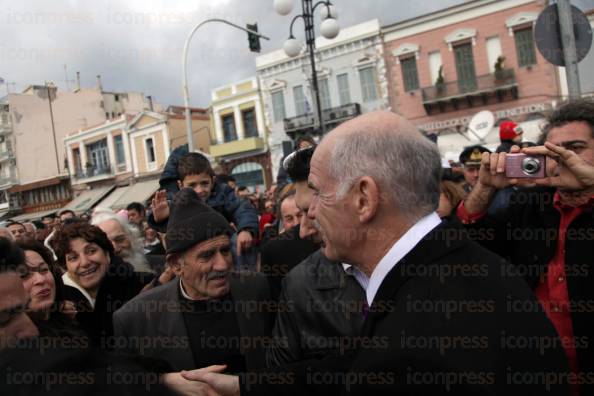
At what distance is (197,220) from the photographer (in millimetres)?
2791

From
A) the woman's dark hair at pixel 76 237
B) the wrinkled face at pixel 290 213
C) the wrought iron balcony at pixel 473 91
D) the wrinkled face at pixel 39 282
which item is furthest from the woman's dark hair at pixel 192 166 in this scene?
the wrought iron balcony at pixel 473 91

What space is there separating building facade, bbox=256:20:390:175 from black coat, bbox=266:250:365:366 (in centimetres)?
2077

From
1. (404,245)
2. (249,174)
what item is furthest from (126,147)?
(404,245)

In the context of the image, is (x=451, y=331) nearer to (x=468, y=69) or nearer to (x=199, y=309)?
(x=199, y=309)

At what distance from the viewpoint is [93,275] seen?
3387 mm

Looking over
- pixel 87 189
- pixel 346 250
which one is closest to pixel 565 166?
pixel 346 250

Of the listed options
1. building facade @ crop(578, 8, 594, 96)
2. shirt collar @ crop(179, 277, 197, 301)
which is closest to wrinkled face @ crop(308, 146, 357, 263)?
shirt collar @ crop(179, 277, 197, 301)

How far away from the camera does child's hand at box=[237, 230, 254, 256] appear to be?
392 cm

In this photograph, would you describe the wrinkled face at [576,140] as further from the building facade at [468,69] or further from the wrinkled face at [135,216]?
the building facade at [468,69]

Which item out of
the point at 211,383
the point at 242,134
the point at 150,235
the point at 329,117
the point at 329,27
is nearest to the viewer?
the point at 211,383

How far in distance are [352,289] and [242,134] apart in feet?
88.2

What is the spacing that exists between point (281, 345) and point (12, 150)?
44968 mm

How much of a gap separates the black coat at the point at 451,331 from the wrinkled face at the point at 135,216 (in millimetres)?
6442

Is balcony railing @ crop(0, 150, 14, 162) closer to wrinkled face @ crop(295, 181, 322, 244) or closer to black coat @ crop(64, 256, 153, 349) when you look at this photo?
black coat @ crop(64, 256, 153, 349)
